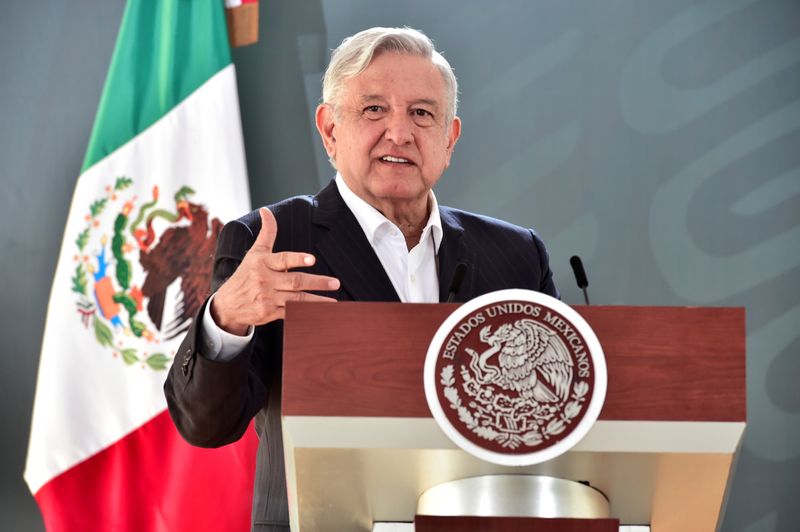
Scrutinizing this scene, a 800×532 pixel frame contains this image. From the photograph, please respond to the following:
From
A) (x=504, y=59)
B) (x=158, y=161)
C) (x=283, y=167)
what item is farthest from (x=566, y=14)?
(x=158, y=161)

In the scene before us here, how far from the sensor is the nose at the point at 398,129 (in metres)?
2.13

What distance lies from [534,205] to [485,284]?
1599mm

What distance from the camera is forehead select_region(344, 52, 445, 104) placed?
2.14 m

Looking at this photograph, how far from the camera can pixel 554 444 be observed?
123cm

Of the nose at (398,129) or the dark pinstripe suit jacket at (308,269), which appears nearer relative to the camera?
the dark pinstripe suit jacket at (308,269)

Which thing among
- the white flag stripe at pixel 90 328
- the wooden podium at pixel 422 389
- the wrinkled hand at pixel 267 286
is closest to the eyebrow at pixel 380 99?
the wrinkled hand at pixel 267 286

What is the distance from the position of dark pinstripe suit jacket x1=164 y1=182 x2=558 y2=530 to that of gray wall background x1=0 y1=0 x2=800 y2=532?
1399mm

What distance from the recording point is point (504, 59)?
373cm

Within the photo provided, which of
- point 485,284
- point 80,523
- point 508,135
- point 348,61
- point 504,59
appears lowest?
point 80,523

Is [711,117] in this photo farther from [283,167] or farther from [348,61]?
[348,61]

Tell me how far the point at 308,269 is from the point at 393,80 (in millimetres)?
462

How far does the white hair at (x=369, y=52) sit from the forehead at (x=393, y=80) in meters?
0.01

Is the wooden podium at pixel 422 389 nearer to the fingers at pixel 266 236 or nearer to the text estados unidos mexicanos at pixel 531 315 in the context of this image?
the text estados unidos mexicanos at pixel 531 315

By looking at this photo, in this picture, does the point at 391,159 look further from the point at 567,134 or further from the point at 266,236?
the point at 567,134
